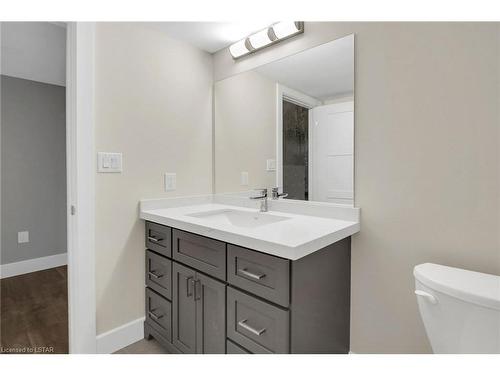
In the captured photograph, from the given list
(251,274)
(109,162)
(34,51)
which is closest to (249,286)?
(251,274)

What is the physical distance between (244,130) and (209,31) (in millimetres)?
672

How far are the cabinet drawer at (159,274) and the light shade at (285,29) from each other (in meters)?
1.44

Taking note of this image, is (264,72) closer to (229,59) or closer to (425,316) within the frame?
(229,59)

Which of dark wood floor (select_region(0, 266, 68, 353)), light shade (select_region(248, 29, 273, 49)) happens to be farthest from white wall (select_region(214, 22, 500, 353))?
dark wood floor (select_region(0, 266, 68, 353))

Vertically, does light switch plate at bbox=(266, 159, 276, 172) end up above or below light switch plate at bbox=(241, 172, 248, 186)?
above

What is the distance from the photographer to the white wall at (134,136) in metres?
1.60

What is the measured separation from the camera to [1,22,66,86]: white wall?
194 cm

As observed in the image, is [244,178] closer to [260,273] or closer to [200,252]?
[200,252]

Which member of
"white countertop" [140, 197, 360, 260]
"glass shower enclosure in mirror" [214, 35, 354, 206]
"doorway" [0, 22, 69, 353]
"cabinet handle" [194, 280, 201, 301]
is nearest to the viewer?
"white countertop" [140, 197, 360, 260]

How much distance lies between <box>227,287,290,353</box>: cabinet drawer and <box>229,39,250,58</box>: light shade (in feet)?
4.94

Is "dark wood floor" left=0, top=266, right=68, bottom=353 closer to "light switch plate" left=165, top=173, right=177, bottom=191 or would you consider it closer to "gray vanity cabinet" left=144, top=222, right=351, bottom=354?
"gray vanity cabinet" left=144, top=222, right=351, bottom=354

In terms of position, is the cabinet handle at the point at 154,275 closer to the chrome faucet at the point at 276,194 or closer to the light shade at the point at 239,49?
the chrome faucet at the point at 276,194
